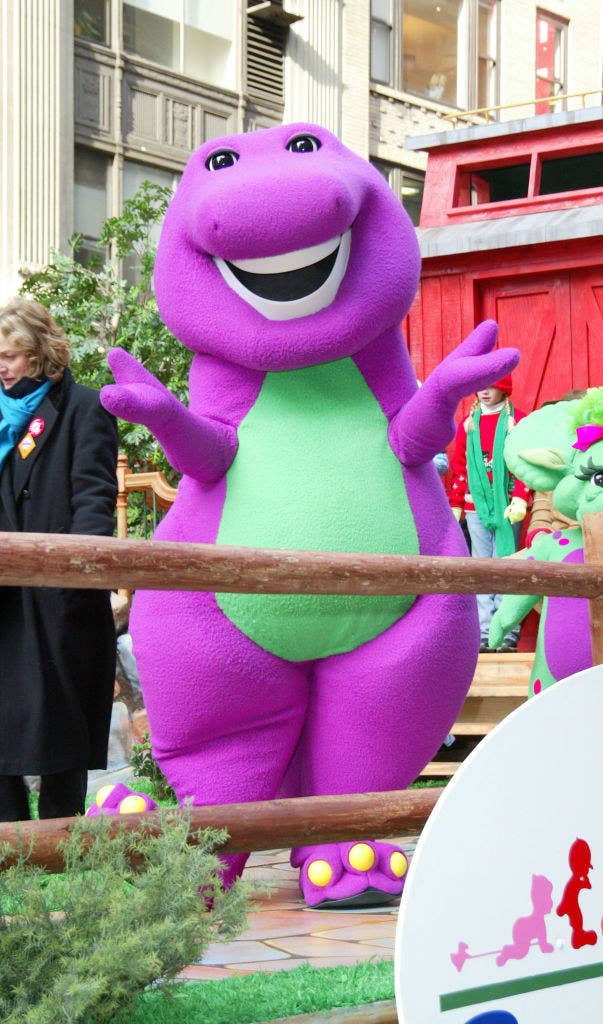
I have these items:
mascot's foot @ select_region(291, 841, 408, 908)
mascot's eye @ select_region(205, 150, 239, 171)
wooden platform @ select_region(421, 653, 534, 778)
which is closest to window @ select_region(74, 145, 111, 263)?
wooden platform @ select_region(421, 653, 534, 778)

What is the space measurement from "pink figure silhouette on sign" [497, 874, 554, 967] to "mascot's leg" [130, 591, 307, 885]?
1220 millimetres

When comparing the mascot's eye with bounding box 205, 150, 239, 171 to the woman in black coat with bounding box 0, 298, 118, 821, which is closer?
the mascot's eye with bounding box 205, 150, 239, 171

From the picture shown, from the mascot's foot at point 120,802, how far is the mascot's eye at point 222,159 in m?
1.62

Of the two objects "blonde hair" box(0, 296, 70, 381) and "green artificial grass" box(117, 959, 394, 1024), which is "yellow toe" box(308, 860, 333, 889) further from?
"blonde hair" box(0, 296, 70, 381)

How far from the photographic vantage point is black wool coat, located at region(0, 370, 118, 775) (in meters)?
3.81

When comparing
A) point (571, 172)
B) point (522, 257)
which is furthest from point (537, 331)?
point (571, 172)

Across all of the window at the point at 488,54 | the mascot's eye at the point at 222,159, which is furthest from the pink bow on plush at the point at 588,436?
the window at the point at 488,54

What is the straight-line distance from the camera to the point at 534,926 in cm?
231

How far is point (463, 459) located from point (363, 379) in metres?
4.62

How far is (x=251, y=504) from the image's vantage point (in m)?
3.41

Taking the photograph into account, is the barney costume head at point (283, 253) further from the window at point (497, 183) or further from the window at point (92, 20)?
the window at point (92, 20)

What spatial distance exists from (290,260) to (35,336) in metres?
0.96

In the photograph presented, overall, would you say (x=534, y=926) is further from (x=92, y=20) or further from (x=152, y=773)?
(x=92, y=20)

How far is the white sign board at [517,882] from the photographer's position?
83.2 inches
